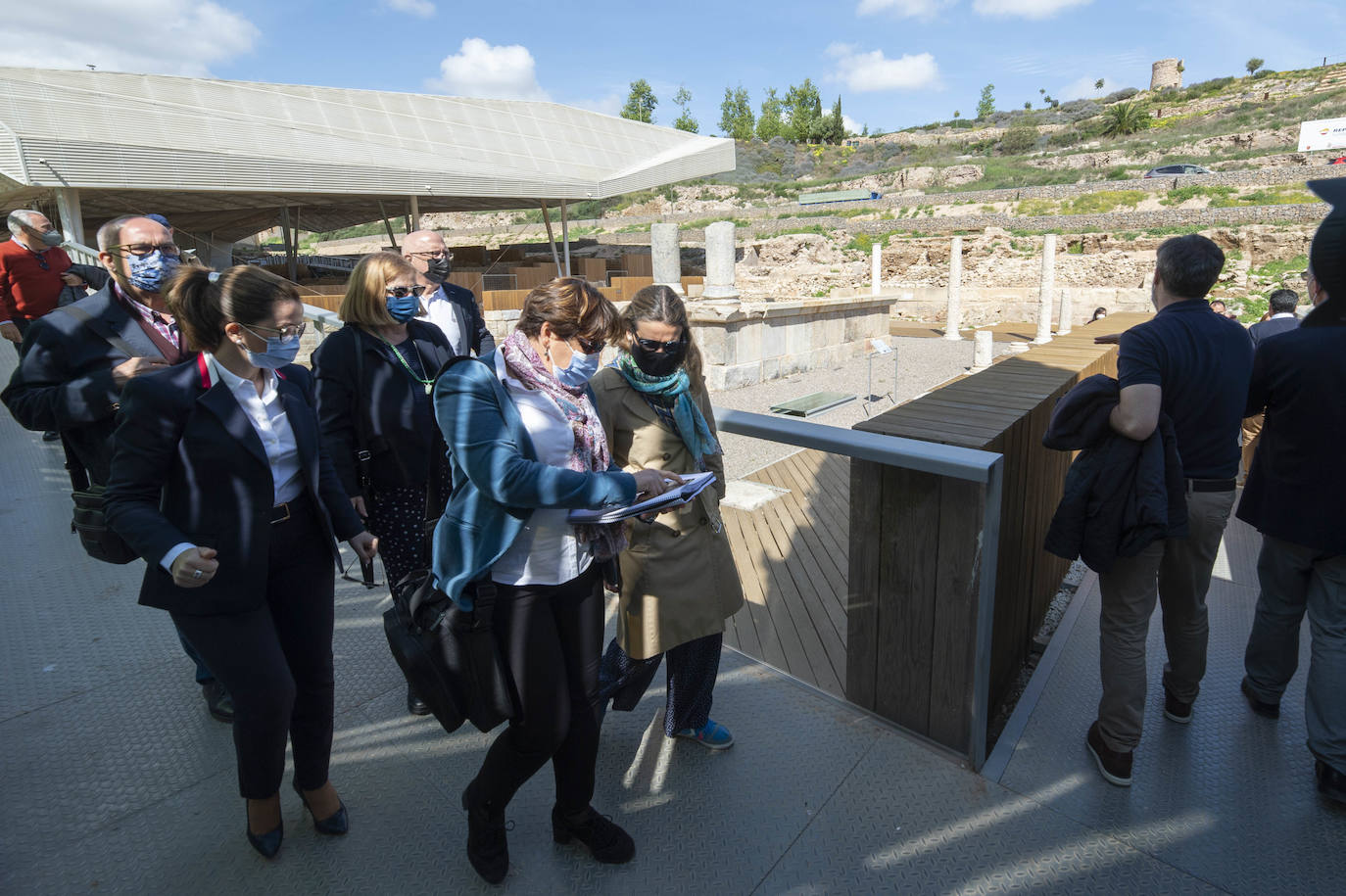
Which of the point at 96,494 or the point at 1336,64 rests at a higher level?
the point at 1336,64

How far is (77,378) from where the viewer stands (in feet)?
8.30

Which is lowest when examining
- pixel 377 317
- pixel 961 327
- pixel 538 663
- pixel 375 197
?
pixel 961 327

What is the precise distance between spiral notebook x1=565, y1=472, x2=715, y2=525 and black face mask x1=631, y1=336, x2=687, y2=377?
17.9 inches

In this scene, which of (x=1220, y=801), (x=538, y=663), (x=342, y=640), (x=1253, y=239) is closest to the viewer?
(x=538, y=663)

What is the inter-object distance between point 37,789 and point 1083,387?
3651mm

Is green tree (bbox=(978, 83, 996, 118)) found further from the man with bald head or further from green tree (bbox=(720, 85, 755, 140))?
the man with bald head

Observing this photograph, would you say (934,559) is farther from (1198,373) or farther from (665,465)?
(1198,373)

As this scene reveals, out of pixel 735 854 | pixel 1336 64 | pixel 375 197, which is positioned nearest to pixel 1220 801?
pixel 735 854

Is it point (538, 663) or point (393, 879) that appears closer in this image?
point (538, 663)

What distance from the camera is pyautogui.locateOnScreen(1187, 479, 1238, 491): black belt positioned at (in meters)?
2.47

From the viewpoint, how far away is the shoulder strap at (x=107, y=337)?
259cm

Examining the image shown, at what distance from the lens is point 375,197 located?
70.7ft

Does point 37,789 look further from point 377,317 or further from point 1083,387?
point 1083,387

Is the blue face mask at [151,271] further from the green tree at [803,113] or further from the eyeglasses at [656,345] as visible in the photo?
the green tree at [803,113]
